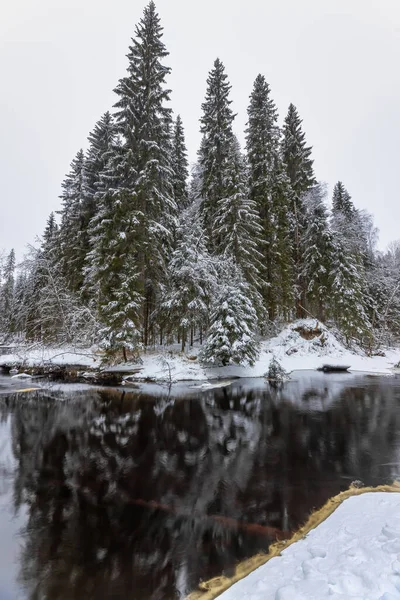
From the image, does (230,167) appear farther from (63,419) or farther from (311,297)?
(63,419)

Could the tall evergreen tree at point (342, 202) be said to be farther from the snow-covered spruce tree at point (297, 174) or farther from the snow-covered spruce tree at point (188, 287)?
the snow-covered spruce tree at point (188, 287)

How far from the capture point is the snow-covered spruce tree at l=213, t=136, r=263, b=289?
82.8 feet

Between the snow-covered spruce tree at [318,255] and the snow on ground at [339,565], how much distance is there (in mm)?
24615

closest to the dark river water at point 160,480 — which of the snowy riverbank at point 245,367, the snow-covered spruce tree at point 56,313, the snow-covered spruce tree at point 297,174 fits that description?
the snowy riverbank at point 245,367

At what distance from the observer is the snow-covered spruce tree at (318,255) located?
2791 centimetres

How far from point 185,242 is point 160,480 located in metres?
18.6

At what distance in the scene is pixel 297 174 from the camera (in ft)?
108

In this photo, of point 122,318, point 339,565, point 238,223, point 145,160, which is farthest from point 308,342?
point 339,565

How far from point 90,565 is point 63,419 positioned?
26.4 feet

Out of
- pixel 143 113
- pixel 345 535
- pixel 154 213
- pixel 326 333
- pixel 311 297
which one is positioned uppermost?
pixel 143 113

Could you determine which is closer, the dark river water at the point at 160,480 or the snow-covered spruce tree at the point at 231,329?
the dark river water at the point at 160,480

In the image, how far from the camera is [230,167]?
1012 inches

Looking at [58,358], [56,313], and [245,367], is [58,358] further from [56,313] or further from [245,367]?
[245,367]

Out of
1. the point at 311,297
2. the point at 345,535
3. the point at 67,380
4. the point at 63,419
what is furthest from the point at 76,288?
the point at 345,535
